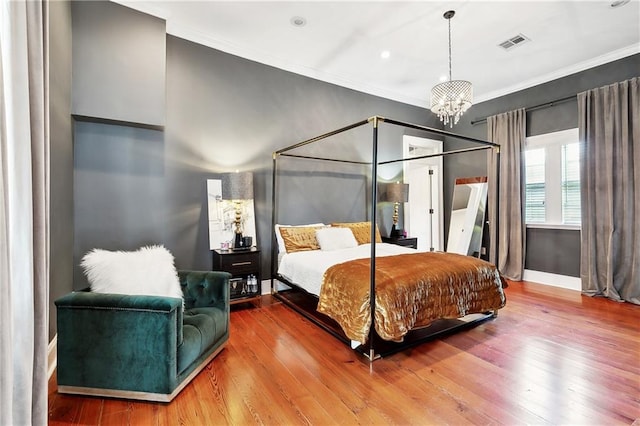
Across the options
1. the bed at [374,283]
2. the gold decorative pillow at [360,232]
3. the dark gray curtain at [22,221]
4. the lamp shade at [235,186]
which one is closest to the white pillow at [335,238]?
the bed at [374,283]

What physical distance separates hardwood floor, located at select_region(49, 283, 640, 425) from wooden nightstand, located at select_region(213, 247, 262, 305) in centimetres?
50

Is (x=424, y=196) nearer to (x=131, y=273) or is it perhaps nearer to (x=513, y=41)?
(x=513, y=41)

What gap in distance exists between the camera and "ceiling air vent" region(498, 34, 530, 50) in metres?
3.51

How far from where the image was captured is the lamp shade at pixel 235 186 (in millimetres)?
3322

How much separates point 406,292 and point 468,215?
11.9 ft

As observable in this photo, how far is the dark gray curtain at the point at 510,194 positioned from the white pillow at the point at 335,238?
247 centimetres

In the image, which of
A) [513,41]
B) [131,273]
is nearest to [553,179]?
[513,41]

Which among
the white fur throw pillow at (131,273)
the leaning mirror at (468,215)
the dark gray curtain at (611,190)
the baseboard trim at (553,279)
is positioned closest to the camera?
the white fur throw pillow at (131,273)

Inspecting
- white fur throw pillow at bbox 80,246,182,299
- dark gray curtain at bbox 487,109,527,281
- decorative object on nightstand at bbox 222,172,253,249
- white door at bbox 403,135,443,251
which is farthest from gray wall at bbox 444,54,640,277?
white fur throw pillow at bbox 80,246,182,299

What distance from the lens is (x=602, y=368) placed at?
2.16 metres

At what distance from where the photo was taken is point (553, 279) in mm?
4441

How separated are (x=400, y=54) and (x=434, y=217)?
10.4 ft

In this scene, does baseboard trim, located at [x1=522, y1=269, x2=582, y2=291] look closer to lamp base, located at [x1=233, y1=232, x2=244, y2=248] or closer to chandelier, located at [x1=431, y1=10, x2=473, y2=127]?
chandelier, located at [x1=431, y1=10, x2=473, y2=127]

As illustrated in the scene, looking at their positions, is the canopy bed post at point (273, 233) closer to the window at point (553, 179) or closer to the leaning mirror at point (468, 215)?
the leaning mirror at point (468, 215)
